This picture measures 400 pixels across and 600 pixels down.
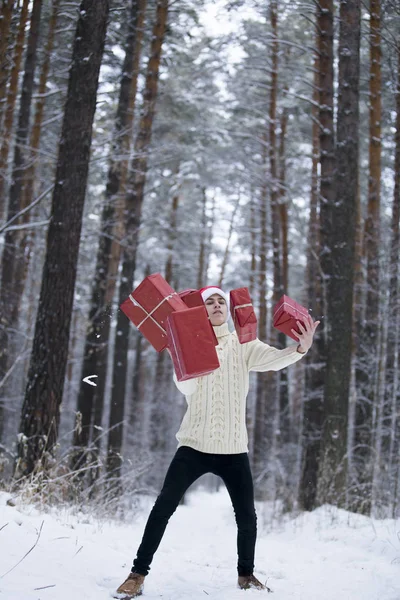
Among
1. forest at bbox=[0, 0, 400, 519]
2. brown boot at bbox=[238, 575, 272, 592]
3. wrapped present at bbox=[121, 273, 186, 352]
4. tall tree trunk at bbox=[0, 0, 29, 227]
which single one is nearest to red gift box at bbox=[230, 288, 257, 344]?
wrapped present at bbox=[121, 273, 186, 352]

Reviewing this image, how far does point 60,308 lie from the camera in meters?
6.37

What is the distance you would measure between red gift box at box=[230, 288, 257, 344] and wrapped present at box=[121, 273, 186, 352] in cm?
38

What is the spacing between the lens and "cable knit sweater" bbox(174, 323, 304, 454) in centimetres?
375

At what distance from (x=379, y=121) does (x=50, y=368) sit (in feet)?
30.5

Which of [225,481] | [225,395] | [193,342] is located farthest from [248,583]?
[193,342]

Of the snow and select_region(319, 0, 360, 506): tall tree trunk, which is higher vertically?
select_region(319, 0, 360, 506): tall tree trunk

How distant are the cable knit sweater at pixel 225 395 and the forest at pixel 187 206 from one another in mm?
1202

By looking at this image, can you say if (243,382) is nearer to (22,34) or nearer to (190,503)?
(22,34)

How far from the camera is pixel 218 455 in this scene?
374 centimetres

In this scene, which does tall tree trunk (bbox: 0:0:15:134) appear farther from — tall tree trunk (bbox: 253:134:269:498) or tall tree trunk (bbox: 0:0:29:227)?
tall tree trunk (bbox: 253:134:269:498)

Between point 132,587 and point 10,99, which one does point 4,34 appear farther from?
point 132,587

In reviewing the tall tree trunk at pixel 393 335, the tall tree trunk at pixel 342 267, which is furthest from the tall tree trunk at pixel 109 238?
the tall tree trunk at pixel 393 335

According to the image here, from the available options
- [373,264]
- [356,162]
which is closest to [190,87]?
[373,264]

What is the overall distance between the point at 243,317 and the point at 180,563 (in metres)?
2.22
